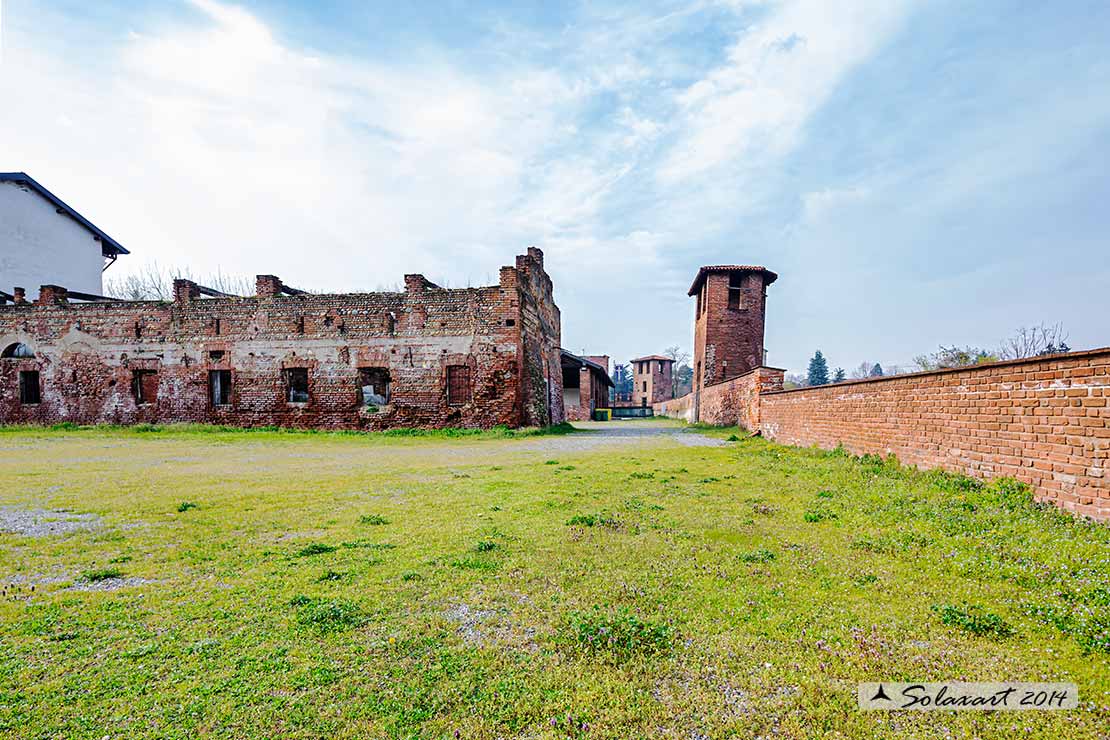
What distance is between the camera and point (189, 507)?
5.71 metres

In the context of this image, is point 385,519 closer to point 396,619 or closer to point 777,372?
point 396,619

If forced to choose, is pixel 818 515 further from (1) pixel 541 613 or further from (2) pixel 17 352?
(2) pixel 17 352

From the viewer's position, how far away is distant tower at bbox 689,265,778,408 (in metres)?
25.6

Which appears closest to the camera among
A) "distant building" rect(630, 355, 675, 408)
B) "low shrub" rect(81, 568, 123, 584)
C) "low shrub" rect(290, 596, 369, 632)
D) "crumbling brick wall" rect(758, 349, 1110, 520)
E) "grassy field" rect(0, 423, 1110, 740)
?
"grassy field" rect(0, 423, 1110, 740)

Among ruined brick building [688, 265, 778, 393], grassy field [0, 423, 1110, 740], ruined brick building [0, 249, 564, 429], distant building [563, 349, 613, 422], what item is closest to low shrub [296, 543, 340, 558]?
grassy field [0, 423, 1110, 740]

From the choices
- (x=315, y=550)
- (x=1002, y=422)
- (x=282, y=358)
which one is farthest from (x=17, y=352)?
(x=1002, y=422)

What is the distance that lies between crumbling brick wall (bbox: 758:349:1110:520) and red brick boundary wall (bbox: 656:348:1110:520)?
0.01 m

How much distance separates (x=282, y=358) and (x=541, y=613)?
61.1 ft

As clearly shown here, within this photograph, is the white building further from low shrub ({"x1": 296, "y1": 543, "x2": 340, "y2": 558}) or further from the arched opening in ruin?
low shrub ({"x1": 296, "y1": 543, "x2": 340, "y2": 558})

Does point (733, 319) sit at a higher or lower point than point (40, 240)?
lower

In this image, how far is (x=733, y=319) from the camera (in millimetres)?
25656

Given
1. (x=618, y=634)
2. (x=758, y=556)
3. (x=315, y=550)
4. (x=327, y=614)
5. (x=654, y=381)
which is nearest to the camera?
(x=618, y=634)

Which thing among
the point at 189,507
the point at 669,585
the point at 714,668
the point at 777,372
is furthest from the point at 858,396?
the point at 189,507

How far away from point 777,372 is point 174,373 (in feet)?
73.4
